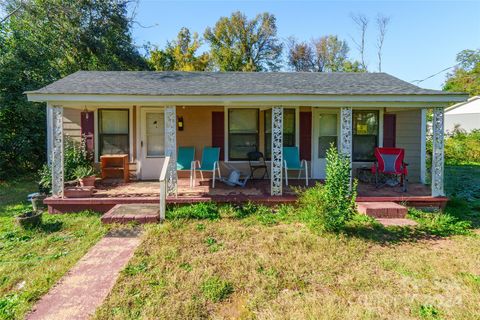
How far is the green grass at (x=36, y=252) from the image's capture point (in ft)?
9.90

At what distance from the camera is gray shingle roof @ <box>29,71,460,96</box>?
6.04 m

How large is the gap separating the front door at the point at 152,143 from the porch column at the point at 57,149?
7.70ft

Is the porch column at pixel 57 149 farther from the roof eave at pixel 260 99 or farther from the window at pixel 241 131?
the window at pixel 241 131

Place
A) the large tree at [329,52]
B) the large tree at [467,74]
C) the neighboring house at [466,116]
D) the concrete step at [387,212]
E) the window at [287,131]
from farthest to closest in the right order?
1. the large tree at [329,52]
2. the large tree at [467,74]
3. the neighboring house at [466,116]
4. the window at [287,131]
5. the concrete step at [387,212]

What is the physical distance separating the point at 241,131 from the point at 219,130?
59 cm

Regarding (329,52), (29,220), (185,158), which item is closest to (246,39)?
(329,52)

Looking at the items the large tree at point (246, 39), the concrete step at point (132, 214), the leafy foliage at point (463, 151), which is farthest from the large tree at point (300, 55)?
the concrete step at point (132, 214)

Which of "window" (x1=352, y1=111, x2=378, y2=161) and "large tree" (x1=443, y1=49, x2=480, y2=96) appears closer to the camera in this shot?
"window" (x1=352, y1=111, x2=378, y2=161)

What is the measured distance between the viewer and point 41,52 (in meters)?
11.4

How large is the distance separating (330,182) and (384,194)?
2550 millimetres

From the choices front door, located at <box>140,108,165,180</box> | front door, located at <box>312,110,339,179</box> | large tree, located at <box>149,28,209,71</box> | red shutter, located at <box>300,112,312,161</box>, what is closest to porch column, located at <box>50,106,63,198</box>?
front door, located at <box>140,108,165,180</box>

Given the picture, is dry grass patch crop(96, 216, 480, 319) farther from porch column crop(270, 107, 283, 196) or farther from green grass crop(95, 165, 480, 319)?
porch column crop(270, 107, 283, 196)

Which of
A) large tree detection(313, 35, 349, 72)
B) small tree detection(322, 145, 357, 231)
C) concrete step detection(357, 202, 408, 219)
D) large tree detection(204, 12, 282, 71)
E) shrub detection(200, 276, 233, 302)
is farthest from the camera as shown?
large tree detection(313, 35, 349, 72)

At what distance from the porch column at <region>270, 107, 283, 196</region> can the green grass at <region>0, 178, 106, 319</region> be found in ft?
10.8
